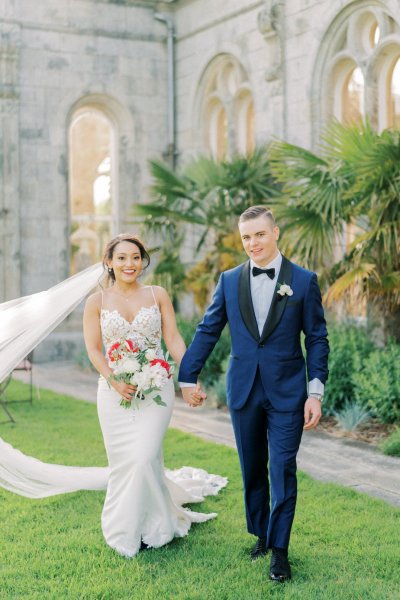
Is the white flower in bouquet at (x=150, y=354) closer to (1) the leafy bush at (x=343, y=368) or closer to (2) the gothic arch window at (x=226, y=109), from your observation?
(1) the leafy bush at (x=343, y=368)

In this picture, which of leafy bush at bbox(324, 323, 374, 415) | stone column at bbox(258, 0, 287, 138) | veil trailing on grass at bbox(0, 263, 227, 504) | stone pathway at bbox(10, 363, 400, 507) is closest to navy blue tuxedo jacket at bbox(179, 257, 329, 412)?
veil trailing on grass at bbox(0, 263, 227, 504)

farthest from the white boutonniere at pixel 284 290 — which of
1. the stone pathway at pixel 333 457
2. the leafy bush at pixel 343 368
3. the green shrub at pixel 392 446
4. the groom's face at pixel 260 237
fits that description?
the leafy bush at pixel 343 368

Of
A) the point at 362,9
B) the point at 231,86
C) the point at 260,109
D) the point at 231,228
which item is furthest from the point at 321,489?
the point at 231,86

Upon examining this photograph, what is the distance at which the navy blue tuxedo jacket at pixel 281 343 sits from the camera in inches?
169

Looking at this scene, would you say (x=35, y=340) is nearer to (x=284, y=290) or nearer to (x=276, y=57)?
(x=284, y=290)

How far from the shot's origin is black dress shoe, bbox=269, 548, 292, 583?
13.7 ft

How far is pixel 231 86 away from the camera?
13805 mm

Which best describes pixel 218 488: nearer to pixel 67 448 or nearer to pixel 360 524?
pixel 360 524

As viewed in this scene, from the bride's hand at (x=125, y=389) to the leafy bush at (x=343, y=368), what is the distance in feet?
12.7

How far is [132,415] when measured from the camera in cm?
479

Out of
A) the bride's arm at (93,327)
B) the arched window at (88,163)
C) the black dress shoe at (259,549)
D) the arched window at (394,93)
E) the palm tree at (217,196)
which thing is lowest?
the black dress shoe at (259,549)

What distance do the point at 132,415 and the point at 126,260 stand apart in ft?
3.03

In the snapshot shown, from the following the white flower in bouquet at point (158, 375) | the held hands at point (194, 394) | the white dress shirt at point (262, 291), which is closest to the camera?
the white dress shirt at point (262, 291)

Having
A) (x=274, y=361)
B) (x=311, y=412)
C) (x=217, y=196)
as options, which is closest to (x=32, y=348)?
(x=274, y=361)
